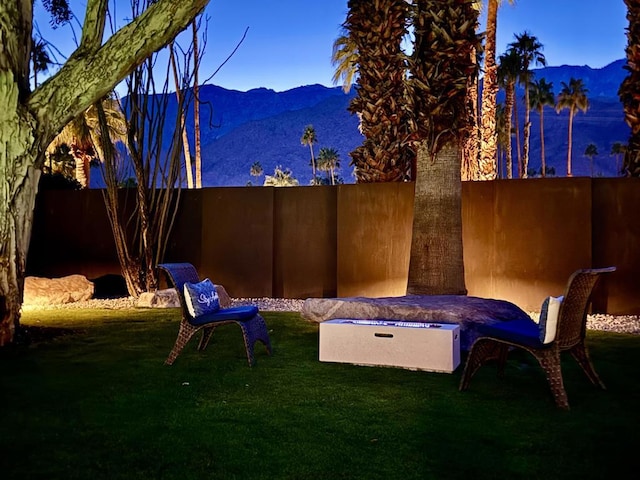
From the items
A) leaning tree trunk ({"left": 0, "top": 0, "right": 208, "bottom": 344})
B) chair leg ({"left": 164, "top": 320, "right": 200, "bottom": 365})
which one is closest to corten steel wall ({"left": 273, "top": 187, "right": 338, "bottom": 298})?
leaning tree trunk ({"left": 0, "top": 0, "right": 208, "bottom": 344})

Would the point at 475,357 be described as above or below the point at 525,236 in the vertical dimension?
below

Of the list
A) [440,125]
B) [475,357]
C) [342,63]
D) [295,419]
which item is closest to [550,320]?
[475,357]

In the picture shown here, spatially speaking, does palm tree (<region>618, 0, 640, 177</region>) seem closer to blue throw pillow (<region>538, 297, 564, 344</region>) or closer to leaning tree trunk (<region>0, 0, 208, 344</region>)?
blue throw pillow (<region>538, 297, 564, 344</region>)

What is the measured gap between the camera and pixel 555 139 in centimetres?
10400

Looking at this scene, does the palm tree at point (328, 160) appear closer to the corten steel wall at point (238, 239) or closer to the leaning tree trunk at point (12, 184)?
the corten steel wall at point (238, 239)

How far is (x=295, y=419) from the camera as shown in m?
3.62

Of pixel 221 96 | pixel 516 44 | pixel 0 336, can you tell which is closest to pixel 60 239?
pixel 0 336

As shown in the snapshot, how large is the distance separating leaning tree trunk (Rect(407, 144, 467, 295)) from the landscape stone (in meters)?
5.37

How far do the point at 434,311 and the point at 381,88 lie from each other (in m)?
5.90

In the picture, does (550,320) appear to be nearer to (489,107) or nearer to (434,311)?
(434,311)

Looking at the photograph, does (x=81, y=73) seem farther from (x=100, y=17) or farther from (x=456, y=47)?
(x=456, y=47)

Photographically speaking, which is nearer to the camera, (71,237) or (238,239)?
(238,239)

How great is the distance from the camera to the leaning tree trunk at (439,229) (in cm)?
782

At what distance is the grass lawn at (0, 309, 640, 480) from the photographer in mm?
2879
